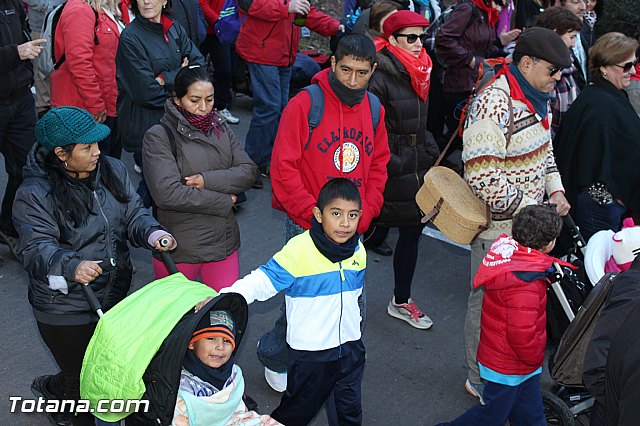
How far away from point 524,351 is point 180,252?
204 centimetres

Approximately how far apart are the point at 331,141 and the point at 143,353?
1.90 m

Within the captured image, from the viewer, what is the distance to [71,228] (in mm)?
4211

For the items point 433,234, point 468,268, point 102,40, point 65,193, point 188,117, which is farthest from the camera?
point 433,234

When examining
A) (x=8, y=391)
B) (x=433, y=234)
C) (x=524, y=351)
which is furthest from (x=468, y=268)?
(x=8, y=391)

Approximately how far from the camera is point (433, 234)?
7.73 meters

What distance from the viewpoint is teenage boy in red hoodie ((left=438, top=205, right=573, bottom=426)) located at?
4355 millimetres

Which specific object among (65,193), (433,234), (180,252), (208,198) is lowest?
(433,234)

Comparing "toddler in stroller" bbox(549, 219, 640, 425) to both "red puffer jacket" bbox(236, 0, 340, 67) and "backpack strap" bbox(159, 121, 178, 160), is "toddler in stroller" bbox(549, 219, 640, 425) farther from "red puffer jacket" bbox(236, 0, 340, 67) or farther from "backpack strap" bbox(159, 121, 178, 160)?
"red puffer jacket" bbox(236, 0, 340, 67)

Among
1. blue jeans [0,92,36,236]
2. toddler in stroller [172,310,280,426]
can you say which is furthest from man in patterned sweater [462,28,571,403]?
blue jeans [0,92,36,236]

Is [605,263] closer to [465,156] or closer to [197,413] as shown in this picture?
[465,156]

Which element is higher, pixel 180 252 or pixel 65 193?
pixel 65 193

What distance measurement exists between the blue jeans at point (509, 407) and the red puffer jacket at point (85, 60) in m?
3.73

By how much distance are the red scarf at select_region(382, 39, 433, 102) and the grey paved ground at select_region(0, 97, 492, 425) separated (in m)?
1.75

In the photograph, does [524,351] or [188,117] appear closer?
[524,351]
